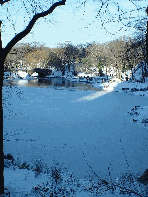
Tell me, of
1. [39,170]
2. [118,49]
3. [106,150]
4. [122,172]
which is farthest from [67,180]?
[118,49]

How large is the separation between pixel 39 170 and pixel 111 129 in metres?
6.23

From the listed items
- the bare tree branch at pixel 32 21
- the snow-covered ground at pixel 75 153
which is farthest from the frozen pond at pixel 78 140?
the bare tree branch at pixel 32 21

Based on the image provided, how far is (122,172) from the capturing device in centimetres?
662

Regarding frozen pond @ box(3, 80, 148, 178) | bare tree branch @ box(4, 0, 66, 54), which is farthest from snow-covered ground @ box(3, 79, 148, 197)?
bare tree branch @ box(4, 0, 66, 54)

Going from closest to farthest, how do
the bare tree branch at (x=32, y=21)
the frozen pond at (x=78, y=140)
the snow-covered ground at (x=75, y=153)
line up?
the bare tree branch at (x=32, y=21), the snow-covered ground at (x=75, y=153), the frozen pond at (x=78, y=140)

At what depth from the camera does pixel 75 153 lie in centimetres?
824

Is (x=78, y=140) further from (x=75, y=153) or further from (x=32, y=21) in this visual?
(x=32, y=21)

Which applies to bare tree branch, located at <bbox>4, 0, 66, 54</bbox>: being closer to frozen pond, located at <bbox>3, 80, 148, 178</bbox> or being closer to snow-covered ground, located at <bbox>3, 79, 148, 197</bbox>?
frozen pond, located at <bbox>3, 80, 148, 178</bbox>

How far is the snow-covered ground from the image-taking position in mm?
5297

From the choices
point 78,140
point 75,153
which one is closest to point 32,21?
point 75,153

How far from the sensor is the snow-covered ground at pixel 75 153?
5297 mm

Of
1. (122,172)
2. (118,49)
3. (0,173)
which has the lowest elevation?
(122,172)

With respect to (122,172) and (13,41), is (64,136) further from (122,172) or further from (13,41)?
(13,41)

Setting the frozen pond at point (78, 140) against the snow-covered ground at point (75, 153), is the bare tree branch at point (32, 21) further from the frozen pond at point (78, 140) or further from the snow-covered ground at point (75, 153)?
the snow-covered ground at point (75, 153)
